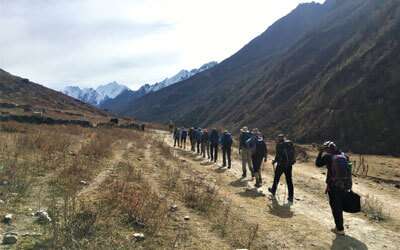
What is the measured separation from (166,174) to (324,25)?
100558mm

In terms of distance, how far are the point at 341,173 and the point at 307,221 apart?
187 cm

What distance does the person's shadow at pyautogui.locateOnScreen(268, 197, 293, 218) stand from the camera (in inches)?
469

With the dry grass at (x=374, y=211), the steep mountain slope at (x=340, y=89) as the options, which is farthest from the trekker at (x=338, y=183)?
the steep mountain slope at (x=340, y=89)

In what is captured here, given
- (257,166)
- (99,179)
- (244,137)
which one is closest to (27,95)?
(244,137)

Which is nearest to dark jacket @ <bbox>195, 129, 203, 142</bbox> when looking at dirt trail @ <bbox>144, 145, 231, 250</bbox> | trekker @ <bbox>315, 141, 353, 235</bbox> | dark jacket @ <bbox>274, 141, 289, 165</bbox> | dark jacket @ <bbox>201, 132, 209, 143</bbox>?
dark jacket @ <bbox>201, 132, 209, 143</bbox>

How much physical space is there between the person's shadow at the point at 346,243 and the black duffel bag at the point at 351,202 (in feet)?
2.18

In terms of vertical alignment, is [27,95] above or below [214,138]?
above

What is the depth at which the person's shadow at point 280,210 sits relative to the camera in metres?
11.9

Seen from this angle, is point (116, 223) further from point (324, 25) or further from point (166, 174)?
point (324, 25)

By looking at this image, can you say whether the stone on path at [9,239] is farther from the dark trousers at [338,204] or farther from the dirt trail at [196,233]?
the dark trousers at [338,204]

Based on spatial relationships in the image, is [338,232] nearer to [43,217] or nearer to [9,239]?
[43,217]

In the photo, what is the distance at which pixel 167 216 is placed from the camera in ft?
33.3

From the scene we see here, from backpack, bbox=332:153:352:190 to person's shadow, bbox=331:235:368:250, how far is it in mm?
1190

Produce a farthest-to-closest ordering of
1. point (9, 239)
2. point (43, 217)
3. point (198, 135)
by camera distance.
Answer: point (198, 135) → point (43, 217) → point (9, 239)
